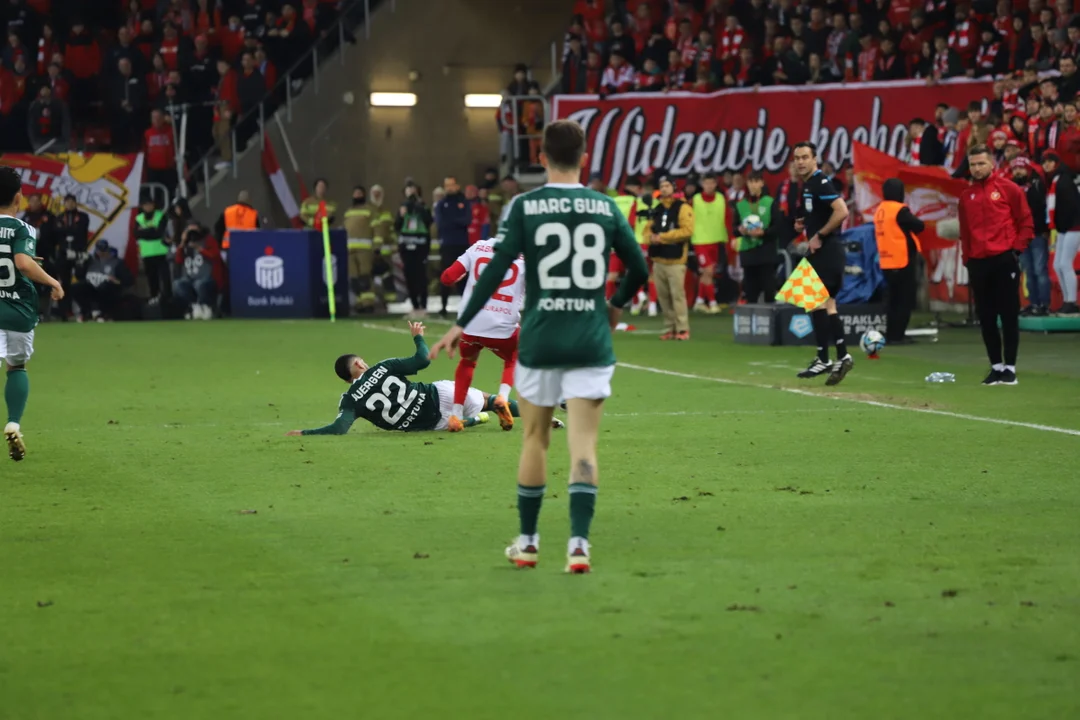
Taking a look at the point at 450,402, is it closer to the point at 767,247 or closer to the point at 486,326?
the point at 486,326

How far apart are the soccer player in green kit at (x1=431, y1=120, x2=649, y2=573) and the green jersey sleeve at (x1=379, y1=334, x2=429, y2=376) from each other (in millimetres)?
4031

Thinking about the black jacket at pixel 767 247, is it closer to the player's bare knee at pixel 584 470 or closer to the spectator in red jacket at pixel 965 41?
the spectator in red jacket at pixel 965 41

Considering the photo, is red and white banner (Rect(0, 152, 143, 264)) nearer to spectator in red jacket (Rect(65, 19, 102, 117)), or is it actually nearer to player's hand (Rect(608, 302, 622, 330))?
spectator in red jacket (Rect(65, 19, 102, 117))

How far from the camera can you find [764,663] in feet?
17.8

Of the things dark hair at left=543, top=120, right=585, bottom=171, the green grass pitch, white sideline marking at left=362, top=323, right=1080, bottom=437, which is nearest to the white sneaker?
the green grass pitch

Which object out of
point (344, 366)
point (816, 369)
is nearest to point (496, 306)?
point (344, 366)

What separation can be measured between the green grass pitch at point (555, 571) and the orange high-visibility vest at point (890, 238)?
6597 mm

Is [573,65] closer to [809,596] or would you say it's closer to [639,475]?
[639,475]

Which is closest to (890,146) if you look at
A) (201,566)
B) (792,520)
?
(792,520)

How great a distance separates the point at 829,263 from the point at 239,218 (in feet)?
54.7

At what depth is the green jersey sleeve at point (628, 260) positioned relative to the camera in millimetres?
6934

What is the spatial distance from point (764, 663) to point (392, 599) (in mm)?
1650

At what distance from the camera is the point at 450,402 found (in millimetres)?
12164

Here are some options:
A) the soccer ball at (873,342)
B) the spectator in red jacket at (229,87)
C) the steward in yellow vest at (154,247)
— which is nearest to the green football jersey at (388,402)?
the soccer ball at (873,342)
